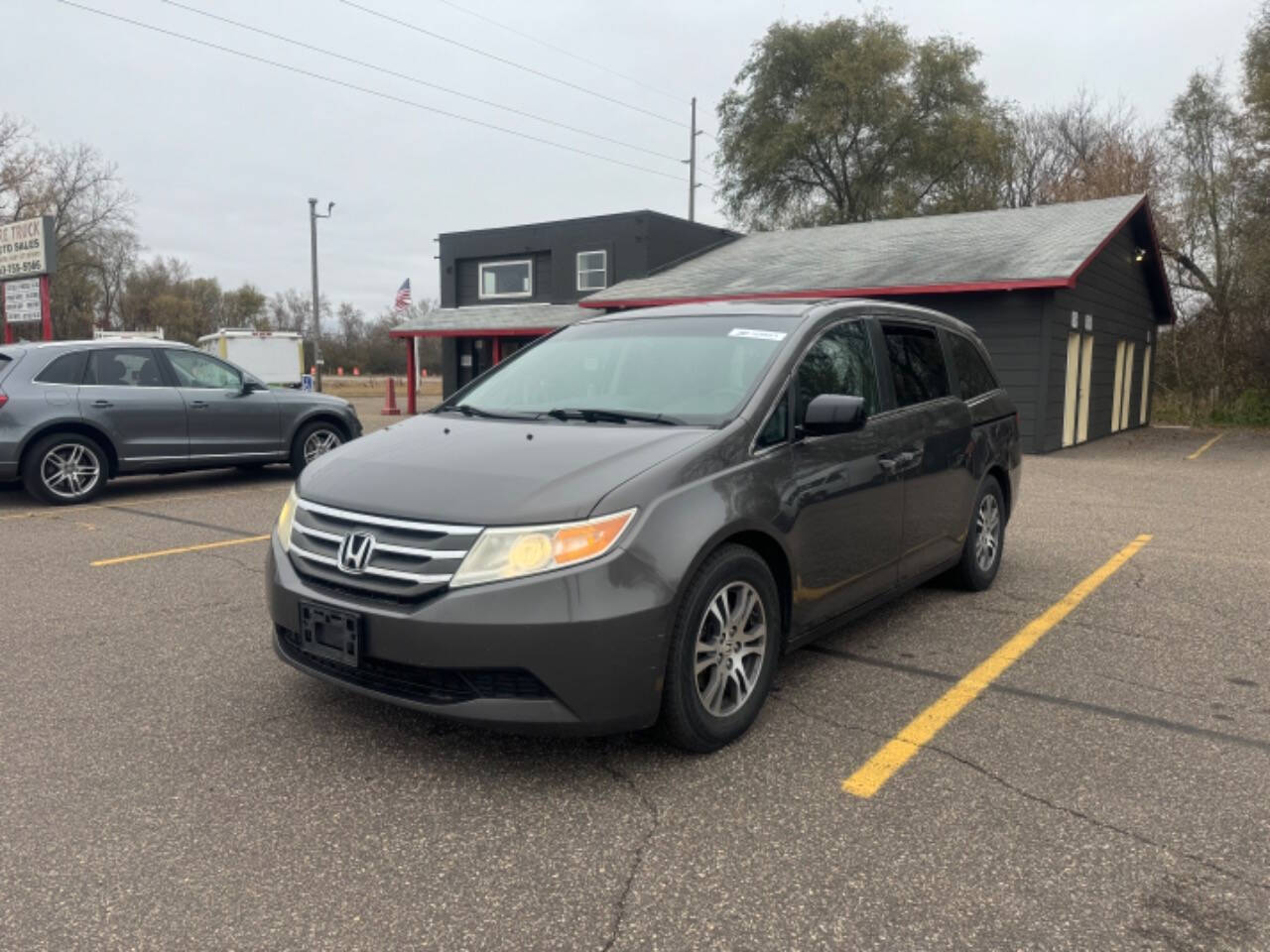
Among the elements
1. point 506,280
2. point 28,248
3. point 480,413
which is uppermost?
point 506,280

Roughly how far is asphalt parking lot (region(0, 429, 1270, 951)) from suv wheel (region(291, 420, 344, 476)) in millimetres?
5528

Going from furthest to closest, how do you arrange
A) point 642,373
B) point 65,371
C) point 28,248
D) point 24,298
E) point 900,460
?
point 24,298 → point 28,248 → point 65,371 → point 900,460 → point 642,373

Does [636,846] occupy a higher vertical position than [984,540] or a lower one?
lower

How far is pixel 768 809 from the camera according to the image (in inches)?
117

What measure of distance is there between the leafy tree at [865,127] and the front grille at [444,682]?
36632 mm

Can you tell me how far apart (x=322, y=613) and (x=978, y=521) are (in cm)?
400

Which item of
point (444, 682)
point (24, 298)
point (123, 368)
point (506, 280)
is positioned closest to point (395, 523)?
point (444, 682)

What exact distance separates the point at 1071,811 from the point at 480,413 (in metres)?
2.83

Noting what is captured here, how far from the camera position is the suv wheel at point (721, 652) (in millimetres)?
3150

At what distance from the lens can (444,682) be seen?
3014 millimetres

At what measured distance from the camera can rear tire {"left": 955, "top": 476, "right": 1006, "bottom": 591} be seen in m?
5.50

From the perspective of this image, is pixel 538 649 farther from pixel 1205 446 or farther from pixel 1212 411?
pixel 1212 411

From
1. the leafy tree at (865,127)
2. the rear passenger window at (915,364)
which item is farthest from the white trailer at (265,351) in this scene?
the rear passenger window at (915,364)

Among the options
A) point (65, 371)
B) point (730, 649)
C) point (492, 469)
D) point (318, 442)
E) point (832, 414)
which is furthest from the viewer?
point (318, 442)
